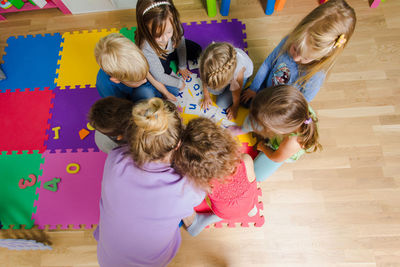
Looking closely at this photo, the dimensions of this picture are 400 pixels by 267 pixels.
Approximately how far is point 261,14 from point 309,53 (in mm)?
992

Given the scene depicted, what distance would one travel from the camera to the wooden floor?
4.74ft

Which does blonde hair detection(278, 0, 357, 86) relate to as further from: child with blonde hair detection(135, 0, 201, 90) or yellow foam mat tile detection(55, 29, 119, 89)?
yellow foam mat tile detection(55, 29, 119, 89)

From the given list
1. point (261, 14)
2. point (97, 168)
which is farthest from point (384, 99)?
point (97, 168)

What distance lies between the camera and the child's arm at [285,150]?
1176 millimetres

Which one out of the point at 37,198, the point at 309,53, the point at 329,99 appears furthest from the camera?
the point at 329,99

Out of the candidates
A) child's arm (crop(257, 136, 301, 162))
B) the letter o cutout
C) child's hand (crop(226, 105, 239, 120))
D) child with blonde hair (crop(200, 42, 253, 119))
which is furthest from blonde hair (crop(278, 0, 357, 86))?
the letter o cutout

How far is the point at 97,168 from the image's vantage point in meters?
1.65

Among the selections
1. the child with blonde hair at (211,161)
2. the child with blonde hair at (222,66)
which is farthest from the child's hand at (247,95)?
the child with blonde hair at (211,161)

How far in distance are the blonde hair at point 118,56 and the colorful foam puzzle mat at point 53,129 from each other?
607 mm

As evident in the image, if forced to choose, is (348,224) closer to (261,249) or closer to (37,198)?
(261,249)

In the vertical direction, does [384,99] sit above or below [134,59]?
below

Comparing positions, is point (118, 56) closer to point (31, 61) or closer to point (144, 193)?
point (144, 193)

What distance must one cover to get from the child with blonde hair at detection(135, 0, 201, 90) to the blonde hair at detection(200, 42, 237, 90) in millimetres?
272

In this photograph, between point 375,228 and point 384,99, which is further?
point 384,99
